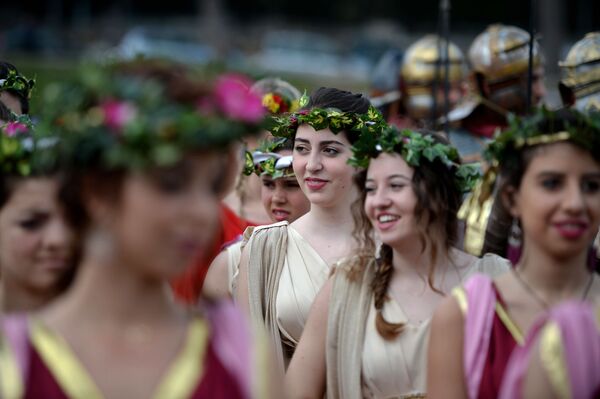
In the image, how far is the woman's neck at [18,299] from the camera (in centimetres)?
401

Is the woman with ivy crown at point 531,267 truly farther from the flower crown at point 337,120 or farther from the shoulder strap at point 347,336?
the flower crown at point 337,120

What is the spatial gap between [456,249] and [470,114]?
15.8ft

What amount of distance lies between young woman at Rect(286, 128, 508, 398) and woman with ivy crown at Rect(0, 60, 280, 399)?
63.1 inches

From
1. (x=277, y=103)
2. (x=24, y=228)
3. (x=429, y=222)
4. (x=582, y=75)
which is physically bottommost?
(x=429, y=222)

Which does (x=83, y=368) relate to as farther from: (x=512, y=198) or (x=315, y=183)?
(x=315, y=183)

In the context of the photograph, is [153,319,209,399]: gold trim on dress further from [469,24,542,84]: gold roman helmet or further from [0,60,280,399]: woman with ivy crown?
[469,24,542,84]: gold roman helmet

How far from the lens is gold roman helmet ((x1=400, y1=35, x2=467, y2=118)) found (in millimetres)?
11594

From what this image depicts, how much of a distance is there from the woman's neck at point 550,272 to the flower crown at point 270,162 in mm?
2753

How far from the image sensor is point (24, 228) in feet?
13.5

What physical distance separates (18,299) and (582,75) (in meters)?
4.84

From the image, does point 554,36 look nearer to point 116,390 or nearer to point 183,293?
point 183,293

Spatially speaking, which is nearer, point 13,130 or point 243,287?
point 13,130

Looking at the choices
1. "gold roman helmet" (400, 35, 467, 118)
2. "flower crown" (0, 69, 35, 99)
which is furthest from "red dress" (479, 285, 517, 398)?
"gold roman helmet" (400, 35, 467, 118)

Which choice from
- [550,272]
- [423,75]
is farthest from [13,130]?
[423,75]
